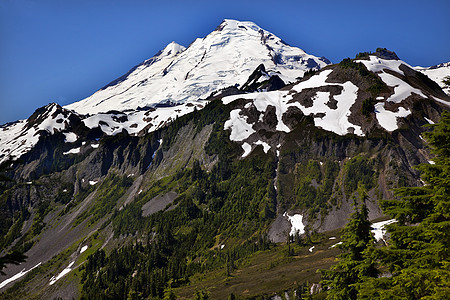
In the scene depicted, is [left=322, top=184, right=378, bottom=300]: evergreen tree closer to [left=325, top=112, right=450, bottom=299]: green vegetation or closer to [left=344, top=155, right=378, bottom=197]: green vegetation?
[left=325, top=112, right=450, bottom=299]: green vegetation

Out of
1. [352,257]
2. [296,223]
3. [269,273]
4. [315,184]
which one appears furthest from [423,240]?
[315,184]

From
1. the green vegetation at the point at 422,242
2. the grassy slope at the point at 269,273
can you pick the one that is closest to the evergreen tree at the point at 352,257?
the green vegetation at the point at 422,242

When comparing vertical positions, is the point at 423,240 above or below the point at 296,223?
above

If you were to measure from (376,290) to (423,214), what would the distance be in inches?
223

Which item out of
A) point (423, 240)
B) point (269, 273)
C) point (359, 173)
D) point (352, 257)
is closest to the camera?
point (423, 240)

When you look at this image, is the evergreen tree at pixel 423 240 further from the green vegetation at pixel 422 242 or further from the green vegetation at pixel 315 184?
the green vegetation at pixel 315 184

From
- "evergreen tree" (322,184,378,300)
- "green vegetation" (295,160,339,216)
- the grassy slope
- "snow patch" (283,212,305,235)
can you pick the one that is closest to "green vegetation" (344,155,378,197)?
"green vegetation" (295,160,339,216)

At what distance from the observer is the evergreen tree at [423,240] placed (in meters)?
17.2

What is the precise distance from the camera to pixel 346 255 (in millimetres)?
25938

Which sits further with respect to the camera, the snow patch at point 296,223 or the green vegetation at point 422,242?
the snow patch at point 296,223

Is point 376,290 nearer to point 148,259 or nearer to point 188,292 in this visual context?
point 188,292

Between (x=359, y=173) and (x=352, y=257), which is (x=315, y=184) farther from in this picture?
(x=352, y=257)

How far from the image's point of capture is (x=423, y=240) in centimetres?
2055

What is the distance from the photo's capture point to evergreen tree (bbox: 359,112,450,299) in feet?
56.4
